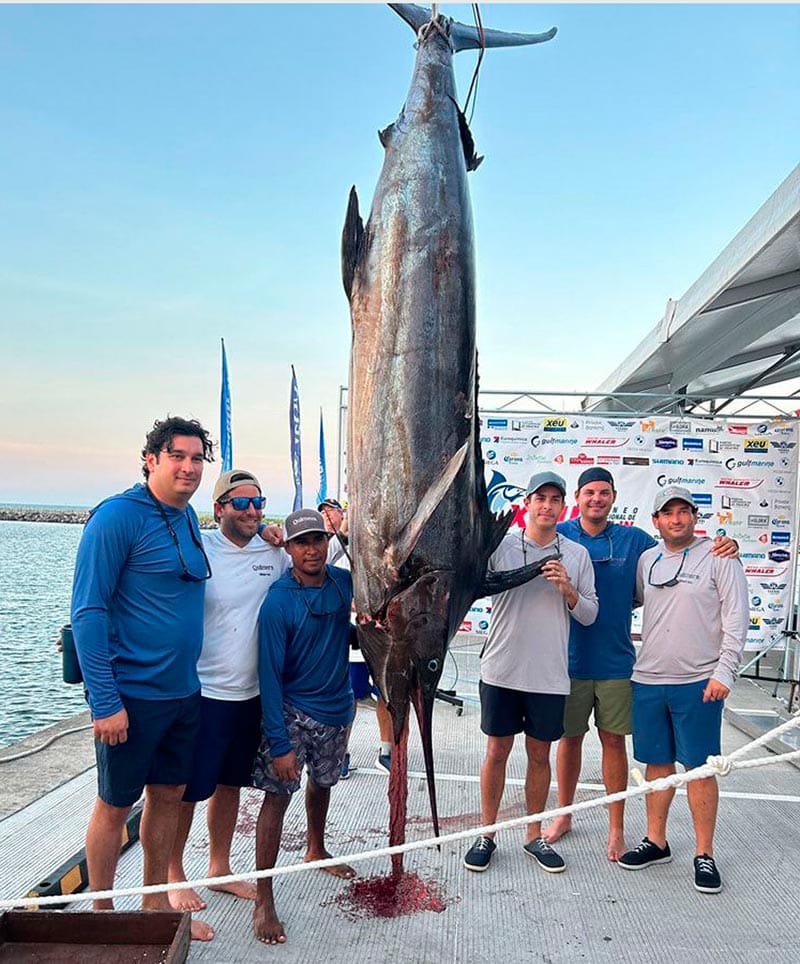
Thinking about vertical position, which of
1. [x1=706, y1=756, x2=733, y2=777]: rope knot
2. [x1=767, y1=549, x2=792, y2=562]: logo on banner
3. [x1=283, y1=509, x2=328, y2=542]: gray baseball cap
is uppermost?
[x1=283, y1=509, x2=328, y2=542]: gray baseball cap

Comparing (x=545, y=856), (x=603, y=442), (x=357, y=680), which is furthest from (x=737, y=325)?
(x=545, y=856)

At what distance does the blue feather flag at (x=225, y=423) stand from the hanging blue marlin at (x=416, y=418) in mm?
4853

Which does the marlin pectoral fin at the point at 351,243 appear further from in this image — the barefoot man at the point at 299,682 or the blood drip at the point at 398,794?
the blood drip at the point at 398,794

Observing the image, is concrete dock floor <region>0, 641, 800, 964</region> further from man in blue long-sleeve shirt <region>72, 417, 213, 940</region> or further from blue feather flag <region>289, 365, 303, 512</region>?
blue feather flag <region>289, 365, 303, 512</region>

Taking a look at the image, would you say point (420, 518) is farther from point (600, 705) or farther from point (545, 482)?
point (600, 705)

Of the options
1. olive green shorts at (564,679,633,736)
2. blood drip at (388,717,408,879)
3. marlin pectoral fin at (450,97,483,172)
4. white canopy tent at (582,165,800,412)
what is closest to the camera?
blood drip at (388,717,408,879)

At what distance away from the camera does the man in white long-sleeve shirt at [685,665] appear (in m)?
2.73

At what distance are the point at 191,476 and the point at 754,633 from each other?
4.38 metres

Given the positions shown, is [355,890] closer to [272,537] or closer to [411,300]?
[272,537]

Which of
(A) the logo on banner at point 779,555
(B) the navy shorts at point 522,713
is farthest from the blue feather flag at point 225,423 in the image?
(B) the navy shorts at point 522,713

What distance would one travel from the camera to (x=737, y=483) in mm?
5309

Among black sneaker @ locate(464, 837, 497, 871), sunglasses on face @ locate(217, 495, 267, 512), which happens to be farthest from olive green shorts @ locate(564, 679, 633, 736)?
sunglasses on face @ locate(217, 495, 267, 512)

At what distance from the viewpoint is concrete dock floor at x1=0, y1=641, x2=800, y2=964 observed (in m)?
2.29

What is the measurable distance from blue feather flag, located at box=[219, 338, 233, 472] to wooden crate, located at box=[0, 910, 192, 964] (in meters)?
5.27
